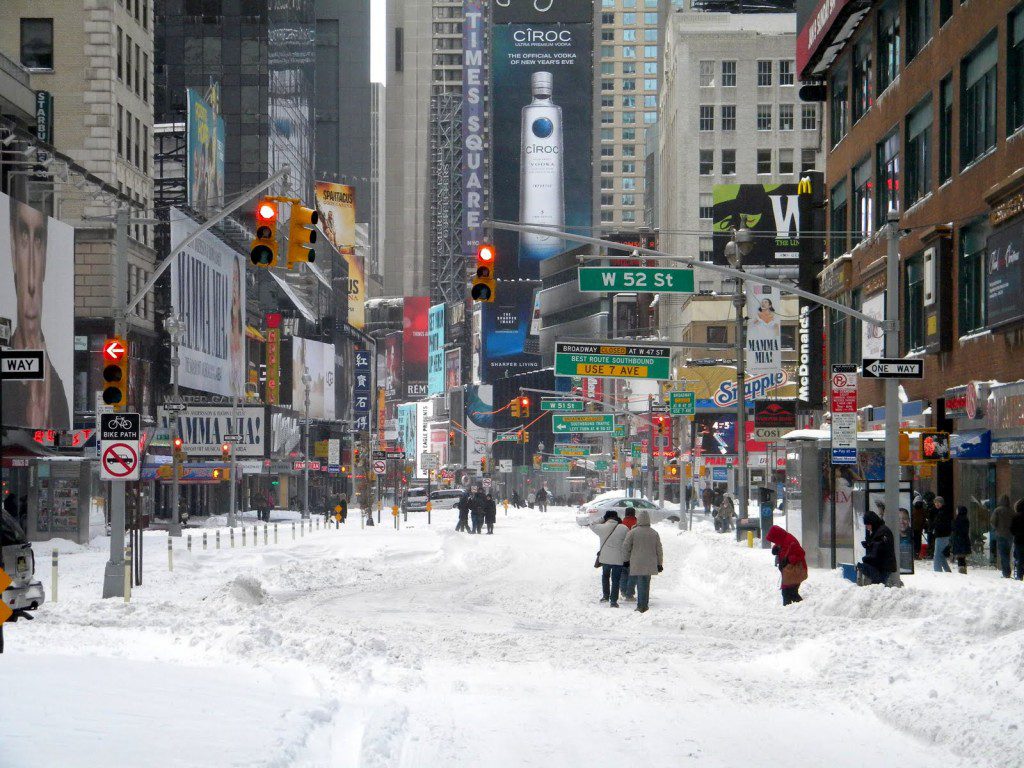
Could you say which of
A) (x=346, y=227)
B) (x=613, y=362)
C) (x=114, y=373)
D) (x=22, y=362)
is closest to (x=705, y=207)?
(x=346, y=227)

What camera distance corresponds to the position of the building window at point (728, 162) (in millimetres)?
134500

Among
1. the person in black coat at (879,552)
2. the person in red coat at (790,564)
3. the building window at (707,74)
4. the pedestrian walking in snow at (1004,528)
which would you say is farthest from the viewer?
the building window at (707,74)

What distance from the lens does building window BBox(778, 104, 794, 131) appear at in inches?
5285

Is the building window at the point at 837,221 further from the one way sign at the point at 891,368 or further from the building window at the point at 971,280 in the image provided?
the one way sign at the point at 891,368

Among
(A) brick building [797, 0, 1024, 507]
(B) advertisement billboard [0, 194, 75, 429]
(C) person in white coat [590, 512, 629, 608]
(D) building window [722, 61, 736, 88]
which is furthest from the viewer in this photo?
(D) building window [722, 61, 736, 88]

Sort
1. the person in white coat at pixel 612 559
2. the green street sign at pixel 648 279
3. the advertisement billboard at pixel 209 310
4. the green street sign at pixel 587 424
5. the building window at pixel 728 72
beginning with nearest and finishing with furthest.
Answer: the person in white coat at pixel 612 559 < the green street sign at pixel 648 279 < the advertisement billboard at pixel 209 310 < the green street sign at pixel 587 424 < the building window at pixel 728 72

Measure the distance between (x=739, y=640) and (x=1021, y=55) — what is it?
1785 cm

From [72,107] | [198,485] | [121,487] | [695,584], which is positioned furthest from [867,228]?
[198,485]

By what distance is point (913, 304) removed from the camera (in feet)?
131

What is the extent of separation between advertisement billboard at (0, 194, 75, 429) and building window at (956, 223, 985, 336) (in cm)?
2908

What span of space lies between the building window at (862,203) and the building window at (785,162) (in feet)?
291

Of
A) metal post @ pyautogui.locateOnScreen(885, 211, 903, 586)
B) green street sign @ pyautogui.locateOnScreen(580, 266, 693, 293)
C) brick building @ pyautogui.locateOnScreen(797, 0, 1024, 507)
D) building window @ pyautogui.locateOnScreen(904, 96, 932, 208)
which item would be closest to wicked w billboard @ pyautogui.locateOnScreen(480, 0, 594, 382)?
brick building @ pyautogui.locateOnScreen(797, 0, 1024, 507)

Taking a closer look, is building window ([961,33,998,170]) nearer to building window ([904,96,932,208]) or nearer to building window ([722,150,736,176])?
building window ([904,96,932,208])

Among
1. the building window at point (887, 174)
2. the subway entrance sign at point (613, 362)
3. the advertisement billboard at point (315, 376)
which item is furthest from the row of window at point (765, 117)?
the subway entrance sign at point (613, 362)
